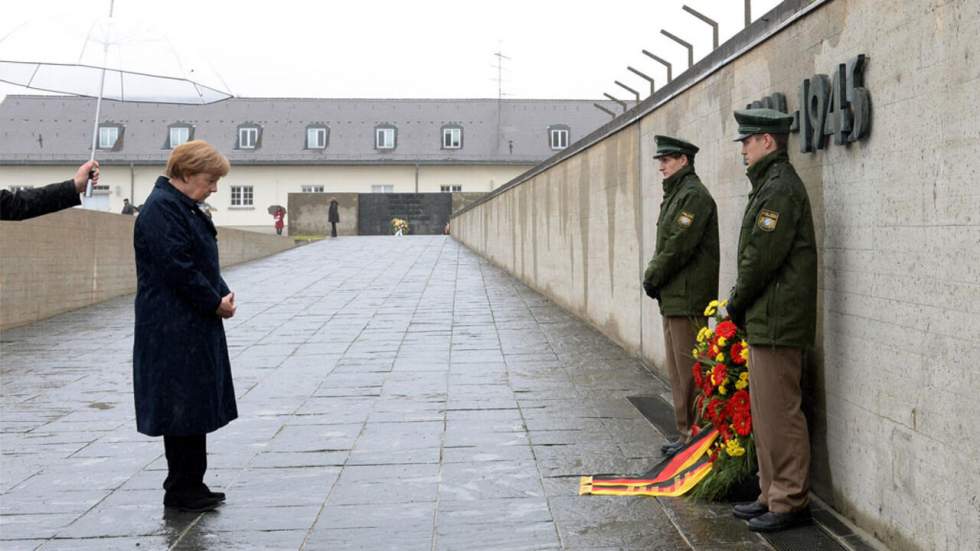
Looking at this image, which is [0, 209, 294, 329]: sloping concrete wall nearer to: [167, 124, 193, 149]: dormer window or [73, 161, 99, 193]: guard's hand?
[73, 161, 99, 193]: guard's hand

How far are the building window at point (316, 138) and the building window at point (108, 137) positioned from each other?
1094cm

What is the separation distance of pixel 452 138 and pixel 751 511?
56626mm

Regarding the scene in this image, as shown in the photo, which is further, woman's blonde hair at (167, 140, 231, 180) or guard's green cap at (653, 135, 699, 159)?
guard's green cap at (653, 135, 699, 159)

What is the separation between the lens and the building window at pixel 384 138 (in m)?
59.7

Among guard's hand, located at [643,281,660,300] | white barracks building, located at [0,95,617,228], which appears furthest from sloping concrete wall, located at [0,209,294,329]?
white barracks building, located at [0,95,617,228]

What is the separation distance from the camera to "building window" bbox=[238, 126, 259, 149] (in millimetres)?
59188

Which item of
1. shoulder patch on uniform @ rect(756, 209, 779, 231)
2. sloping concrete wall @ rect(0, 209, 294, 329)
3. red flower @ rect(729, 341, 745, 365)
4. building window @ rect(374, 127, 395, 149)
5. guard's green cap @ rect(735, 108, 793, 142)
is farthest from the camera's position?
building window @ rect(374, 127, 395, 149)

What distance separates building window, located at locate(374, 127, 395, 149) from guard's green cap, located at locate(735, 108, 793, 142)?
183 ft

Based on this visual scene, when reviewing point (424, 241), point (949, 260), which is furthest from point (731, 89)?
point (424, 241)

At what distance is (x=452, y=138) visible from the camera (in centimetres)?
6034

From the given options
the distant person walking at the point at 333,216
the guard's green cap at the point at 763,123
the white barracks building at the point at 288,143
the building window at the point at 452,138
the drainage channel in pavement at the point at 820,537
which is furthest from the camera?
the building window at the point at 452,138

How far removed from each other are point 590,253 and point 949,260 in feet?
27.9

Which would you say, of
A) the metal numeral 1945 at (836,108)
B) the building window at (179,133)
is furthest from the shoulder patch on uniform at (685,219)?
the building window at (179,133)

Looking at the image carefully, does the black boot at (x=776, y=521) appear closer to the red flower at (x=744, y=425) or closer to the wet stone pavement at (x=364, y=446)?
the wet stone pavement at (x=364, y=446)
